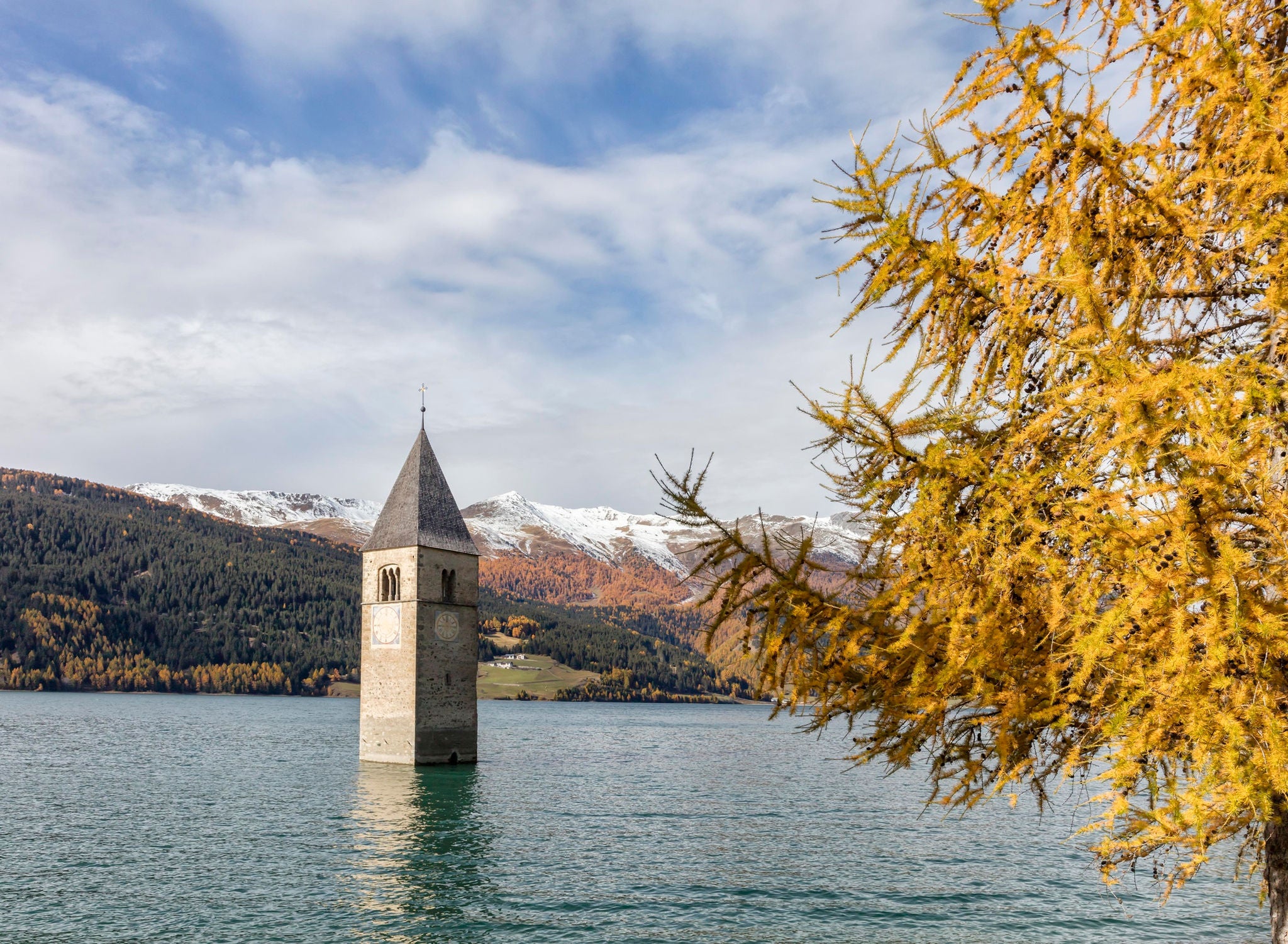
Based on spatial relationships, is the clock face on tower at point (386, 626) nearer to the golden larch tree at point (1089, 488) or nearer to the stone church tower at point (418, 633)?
the stone church tower at point (418, 633)

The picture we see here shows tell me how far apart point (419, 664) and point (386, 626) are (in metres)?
3.06

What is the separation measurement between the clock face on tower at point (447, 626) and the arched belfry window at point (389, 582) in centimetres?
261

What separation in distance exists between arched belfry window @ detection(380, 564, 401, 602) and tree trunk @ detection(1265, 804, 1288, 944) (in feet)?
140

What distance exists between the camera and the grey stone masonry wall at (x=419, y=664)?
43469 mm

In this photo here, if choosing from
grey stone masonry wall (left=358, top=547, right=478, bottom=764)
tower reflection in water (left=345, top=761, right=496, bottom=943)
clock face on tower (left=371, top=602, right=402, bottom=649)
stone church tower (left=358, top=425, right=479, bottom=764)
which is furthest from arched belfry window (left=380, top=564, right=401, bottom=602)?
tower reflection in water (left=345, top=761, right=496, bottom=943)

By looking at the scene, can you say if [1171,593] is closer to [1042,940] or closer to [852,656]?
[852,656]

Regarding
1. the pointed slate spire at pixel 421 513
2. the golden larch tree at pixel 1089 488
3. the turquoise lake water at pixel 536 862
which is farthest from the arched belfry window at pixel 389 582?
the golden larch tree at pixel 1089 488

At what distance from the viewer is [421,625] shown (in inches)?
1746

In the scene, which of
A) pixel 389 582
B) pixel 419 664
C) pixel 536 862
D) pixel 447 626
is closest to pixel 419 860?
pixel 536 862

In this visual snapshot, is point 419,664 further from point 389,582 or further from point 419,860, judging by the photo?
point 419,860

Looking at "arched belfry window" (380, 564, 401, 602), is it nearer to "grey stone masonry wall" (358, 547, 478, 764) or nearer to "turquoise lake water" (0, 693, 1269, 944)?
"grey stone masonry wall" (358, 547, 478, 764)

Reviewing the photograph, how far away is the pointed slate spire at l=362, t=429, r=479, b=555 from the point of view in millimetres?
46812

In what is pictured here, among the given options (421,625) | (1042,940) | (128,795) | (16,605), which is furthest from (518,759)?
(16,605)

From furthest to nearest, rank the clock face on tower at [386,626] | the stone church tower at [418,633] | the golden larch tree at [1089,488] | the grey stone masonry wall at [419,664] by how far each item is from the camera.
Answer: the clock face on tower at [386,626] → the stone church tower at [418,633] → the grey stone masonry wall at [419,664] → the golden larch tree at [1089,488]
